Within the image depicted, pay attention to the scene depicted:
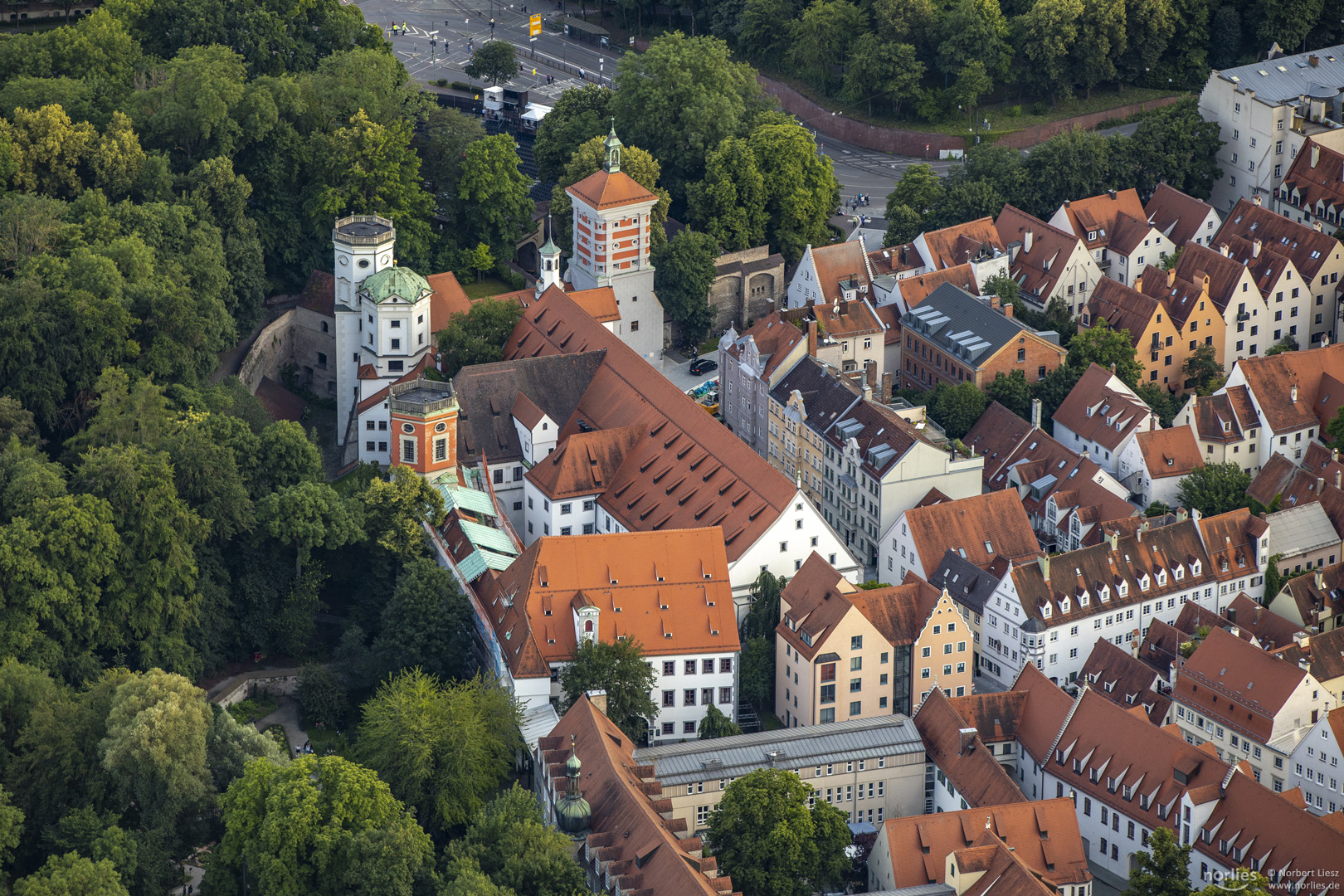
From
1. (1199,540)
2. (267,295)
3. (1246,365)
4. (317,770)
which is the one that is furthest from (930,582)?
(267,295)

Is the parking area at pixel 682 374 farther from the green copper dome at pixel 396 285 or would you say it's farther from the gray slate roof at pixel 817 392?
the green copper dome at pixel 396 285

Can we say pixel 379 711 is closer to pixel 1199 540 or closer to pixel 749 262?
pixel 1199 540

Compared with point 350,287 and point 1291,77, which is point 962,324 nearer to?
point 350,287

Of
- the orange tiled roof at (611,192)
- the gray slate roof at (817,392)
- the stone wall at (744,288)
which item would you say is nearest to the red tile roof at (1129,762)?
the gray slate roof at (817,392)

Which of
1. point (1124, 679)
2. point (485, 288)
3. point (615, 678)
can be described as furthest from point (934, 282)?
point (615, 678)

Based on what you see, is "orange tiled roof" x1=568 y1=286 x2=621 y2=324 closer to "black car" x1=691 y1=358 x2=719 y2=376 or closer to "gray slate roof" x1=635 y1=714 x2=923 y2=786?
"black car" x1=691 y1=358 x2=719 y2=376

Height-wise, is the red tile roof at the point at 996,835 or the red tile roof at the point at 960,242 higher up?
the red tile roof at the point at 960,242
